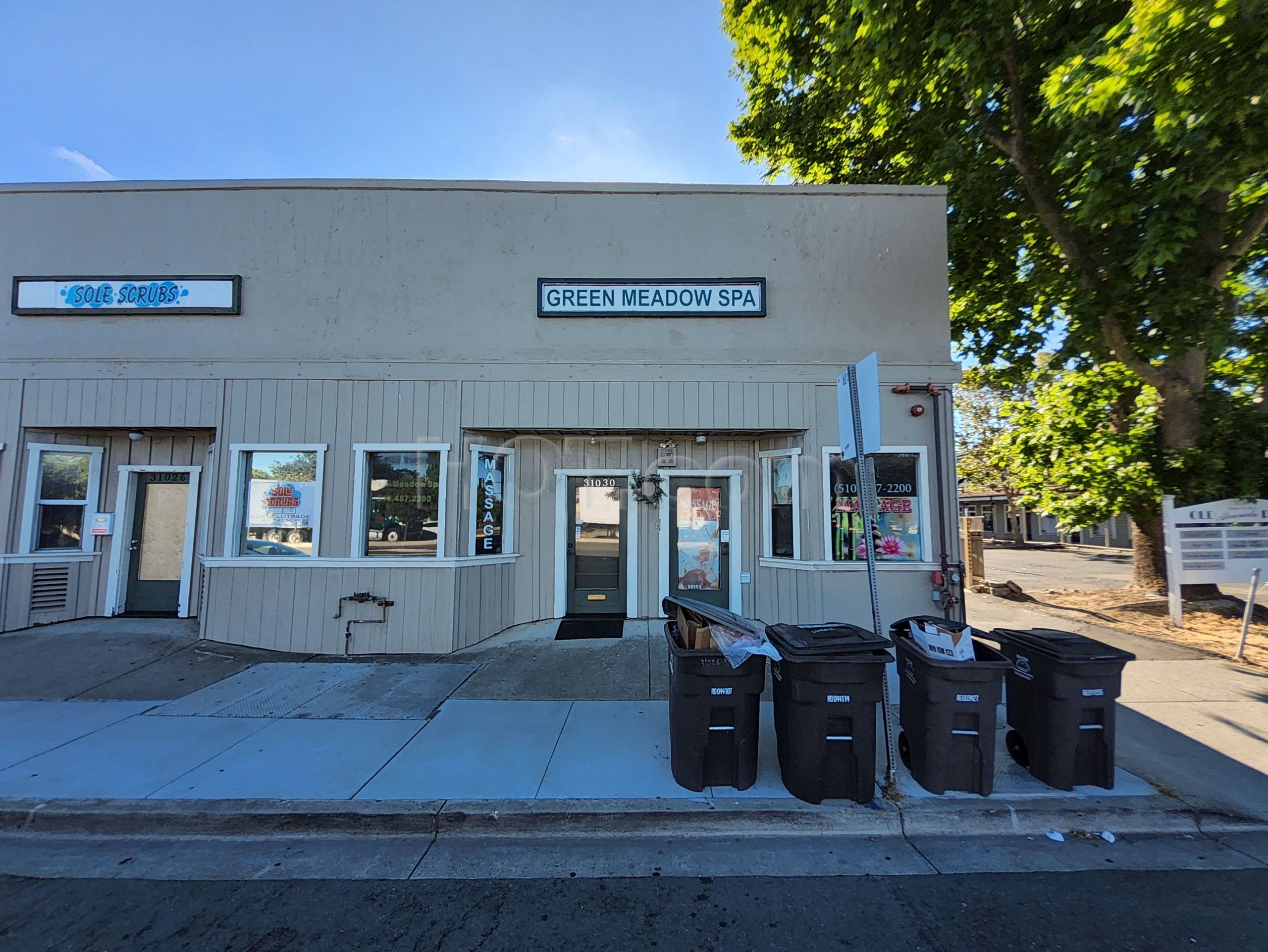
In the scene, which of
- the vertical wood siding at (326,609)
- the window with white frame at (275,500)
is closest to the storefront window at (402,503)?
the vertical wood siding at (326,609)

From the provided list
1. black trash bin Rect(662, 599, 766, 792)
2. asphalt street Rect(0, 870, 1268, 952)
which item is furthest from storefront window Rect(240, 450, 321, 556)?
black trash bin Rect(662, 599, 766, 792)

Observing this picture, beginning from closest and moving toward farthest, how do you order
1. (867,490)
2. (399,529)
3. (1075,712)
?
1. (1075,712)
2. (867,490)
3. (399,529)

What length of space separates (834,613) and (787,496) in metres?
1.66

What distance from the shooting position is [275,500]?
732 centimetres

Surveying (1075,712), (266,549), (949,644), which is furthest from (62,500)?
(1075,712)

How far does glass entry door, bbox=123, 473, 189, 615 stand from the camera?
8172 millimetres

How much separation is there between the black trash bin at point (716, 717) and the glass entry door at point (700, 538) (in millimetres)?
4191

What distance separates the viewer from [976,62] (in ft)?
23.4

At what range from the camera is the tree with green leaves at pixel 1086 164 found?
Answer: 5.78 meters

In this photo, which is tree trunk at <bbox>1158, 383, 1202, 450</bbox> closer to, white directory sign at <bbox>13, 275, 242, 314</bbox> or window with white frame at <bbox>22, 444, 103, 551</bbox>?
white directory sign at <bbox>13, 275, 242, 314</bbox>

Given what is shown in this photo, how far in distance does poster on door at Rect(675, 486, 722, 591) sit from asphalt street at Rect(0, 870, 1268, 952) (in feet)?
16.7

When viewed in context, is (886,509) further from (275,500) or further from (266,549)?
(266,549)

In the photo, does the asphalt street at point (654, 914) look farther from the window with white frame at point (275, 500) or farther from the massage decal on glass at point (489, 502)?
the massage decal on glass at point (489, 502)

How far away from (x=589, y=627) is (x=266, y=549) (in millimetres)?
4437
